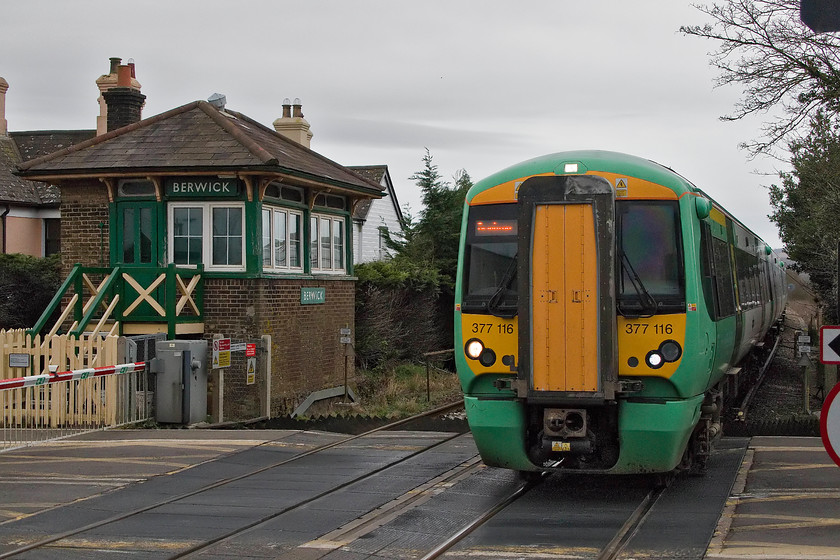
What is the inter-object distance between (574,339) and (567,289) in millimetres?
430

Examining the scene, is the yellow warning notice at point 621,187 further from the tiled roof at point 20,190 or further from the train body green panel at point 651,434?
the tiled roof at point 20,190

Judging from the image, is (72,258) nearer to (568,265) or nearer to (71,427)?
(71,427)

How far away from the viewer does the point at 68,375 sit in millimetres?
14156

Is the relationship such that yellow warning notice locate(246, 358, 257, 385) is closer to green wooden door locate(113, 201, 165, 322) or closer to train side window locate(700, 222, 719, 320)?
green wooden door locate(113, 201, 165, 322)

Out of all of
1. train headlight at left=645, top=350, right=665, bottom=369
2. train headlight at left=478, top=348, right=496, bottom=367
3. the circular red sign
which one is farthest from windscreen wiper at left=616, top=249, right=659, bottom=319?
the circular red sign

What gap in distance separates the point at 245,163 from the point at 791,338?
33.1m

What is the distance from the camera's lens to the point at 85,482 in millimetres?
10789

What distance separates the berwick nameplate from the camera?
18.8 meters

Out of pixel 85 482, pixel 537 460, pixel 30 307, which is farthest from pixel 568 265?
pixel 30 307

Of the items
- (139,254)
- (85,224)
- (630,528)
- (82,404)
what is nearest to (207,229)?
(139,254)

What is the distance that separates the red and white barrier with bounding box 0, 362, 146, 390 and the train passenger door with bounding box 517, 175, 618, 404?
22.2ft

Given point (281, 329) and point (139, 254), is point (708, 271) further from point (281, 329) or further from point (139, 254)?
point (139, 254)

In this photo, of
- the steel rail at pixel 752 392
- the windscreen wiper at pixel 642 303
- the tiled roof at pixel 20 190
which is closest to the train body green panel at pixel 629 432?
the windscreen wiper at pixel 642 303

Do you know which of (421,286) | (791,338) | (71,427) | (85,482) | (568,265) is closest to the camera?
(568,265)
